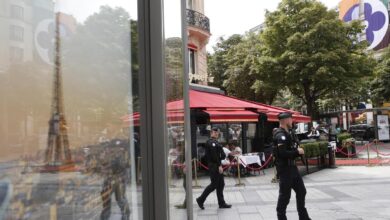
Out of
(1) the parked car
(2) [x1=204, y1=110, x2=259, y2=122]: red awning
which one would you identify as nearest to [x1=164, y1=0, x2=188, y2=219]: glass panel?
(2) [x1=204, y1=110, x2=259, y2=122]: red awning

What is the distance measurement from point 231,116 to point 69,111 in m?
13.7

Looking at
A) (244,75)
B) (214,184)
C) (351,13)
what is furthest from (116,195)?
(351,13)

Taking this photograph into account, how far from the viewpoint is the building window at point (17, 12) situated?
1.00 meters

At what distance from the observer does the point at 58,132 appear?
1.18 metres

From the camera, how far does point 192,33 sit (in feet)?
89.0

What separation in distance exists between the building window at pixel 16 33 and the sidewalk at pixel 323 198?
779 centimetres

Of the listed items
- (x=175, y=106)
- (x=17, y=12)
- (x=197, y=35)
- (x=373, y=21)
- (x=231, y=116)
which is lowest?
(x=175, y=106)

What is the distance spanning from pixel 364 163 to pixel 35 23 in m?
18.2

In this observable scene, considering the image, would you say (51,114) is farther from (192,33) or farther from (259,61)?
(259,61)

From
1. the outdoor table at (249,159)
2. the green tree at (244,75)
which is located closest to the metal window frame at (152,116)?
the outdoor table at (249,159)

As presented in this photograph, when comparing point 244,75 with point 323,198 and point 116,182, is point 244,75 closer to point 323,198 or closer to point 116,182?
point 323,198

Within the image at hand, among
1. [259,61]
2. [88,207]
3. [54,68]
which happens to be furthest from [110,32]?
[259,61]

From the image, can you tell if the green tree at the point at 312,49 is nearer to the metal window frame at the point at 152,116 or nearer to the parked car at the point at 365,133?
the parked car at the point at 365,133

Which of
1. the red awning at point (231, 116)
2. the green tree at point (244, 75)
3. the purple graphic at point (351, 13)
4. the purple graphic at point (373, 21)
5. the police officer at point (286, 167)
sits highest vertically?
the purple graphic at point (351, 13)
